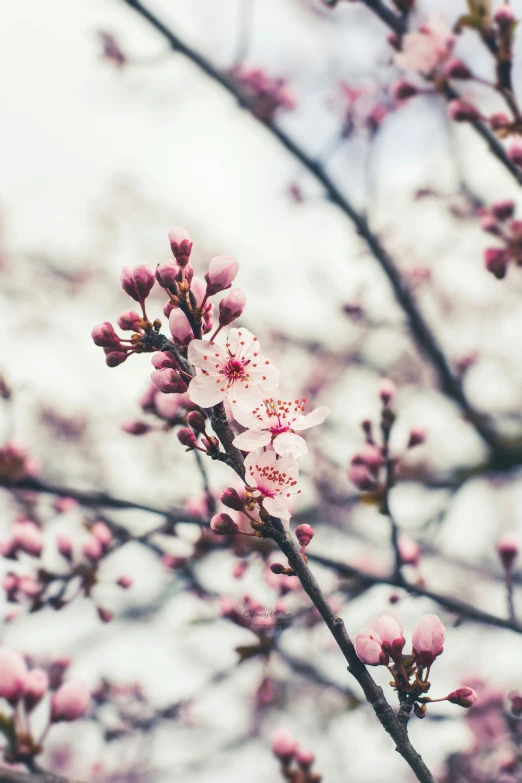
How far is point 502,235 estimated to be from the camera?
230cm

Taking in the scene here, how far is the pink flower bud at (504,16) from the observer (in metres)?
1.99

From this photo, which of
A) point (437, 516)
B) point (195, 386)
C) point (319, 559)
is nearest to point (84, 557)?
point (319, 559)

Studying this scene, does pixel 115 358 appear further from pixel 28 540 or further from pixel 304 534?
pixel 28 540

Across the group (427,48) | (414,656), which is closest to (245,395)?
(414,656)

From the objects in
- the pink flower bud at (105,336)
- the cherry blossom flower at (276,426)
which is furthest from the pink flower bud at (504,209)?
the pink flower bud at (105,336)

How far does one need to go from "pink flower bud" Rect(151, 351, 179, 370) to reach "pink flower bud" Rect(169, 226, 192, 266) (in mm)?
198

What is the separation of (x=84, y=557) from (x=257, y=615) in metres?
0.73

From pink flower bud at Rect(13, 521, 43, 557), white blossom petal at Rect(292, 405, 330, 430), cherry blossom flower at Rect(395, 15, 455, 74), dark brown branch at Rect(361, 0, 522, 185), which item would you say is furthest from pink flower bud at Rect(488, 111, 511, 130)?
pink flower bud at Rect(13, 521, 43, 557)

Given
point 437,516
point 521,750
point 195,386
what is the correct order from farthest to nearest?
point 437,516, point 521,750, point 195,386

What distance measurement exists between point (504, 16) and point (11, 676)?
100.0 inches

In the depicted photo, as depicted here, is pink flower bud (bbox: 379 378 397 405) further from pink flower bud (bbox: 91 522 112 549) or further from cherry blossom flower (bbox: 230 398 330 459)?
pink flower bud (bbox: 91 522 112 549)

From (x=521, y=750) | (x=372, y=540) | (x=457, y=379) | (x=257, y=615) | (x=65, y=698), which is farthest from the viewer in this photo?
(x=372, y=540)

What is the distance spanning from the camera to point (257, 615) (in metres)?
2.36

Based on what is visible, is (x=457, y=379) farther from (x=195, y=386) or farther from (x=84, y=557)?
(x=195, y=386)
